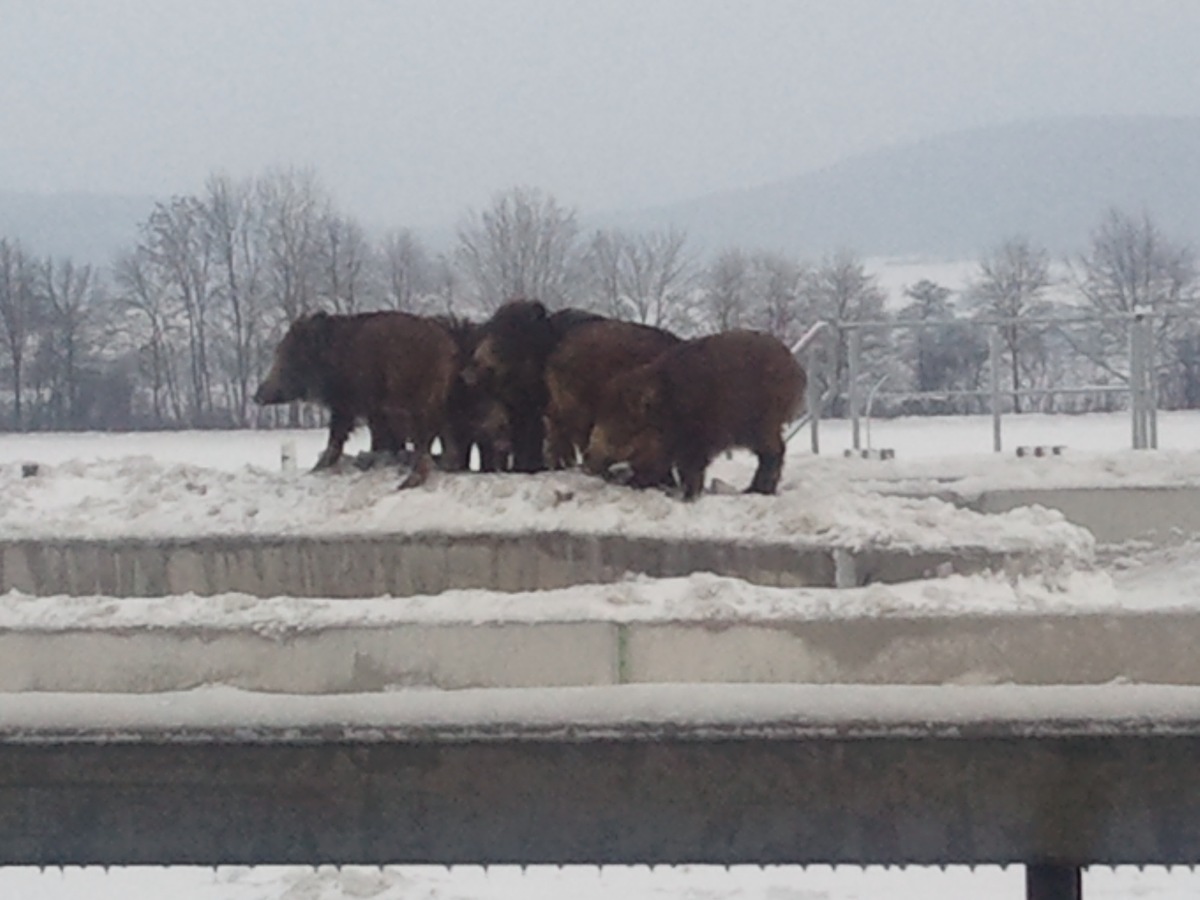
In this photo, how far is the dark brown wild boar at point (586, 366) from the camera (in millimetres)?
10812

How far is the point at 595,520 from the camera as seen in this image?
30.2ft

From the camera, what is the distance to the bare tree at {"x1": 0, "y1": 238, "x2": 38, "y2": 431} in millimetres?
42728

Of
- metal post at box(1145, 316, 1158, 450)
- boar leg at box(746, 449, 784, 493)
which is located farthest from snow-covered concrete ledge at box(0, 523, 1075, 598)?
metal post at box(1145, 316, 1158, 450)

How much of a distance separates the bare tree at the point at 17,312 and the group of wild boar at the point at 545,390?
30650mm

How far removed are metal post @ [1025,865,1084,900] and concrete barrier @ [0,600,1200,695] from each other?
124 inches

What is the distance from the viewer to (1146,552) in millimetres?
11820

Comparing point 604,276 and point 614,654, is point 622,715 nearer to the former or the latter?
point 614,654

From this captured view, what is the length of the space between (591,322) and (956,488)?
3213 mm

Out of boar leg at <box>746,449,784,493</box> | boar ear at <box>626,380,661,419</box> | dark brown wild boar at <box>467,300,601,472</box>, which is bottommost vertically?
boar leg at <box>746,449,784,493</box>

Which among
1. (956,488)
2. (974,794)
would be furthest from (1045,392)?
(974,794)

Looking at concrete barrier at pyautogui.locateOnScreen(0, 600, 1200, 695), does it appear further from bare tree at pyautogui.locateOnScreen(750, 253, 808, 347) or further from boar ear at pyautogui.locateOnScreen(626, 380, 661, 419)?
bare tree at pyautogui.locateOnScreen(750, 253, 808, 347)

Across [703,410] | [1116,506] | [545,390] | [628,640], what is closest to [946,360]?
[1116,506]

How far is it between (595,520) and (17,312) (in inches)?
1668

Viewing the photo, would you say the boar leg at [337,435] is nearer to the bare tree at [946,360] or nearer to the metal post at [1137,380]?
the metal post at [1137,380]
